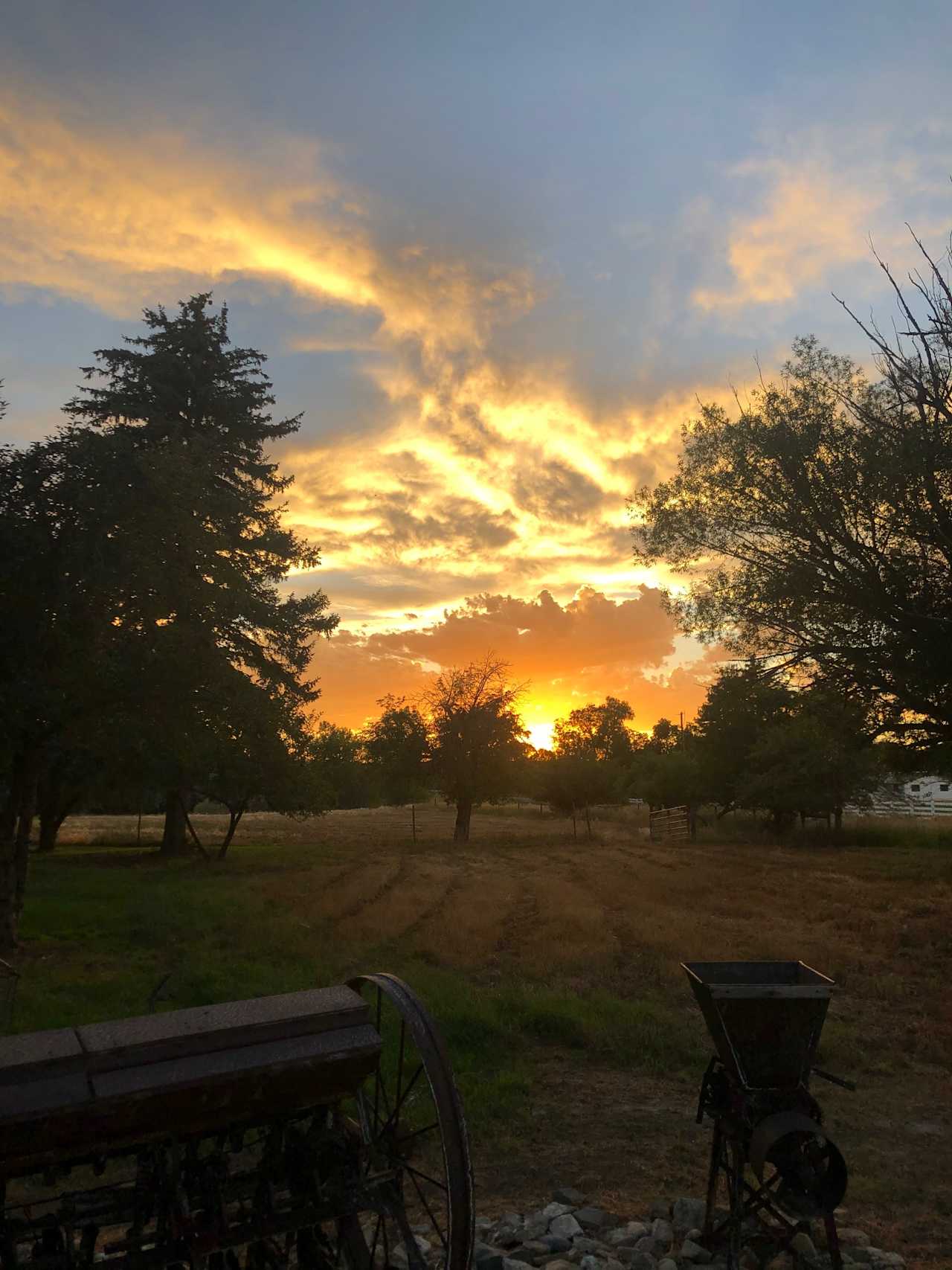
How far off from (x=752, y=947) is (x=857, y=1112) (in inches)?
289

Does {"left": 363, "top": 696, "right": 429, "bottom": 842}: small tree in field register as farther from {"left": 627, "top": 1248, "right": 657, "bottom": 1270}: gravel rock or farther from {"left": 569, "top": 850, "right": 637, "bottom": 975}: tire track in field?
{"left": 627, "top": 1248, "right": 657, "bottom": 1270}: gravel rock

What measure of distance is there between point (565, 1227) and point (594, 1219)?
0.28 metres

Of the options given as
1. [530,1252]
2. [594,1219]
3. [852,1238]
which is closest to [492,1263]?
[530,1252]

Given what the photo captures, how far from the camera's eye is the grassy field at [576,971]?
7.06 meters

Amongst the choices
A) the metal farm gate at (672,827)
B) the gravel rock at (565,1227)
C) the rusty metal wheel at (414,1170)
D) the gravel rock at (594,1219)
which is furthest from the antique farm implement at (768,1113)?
the metal farm gate at (672,827)

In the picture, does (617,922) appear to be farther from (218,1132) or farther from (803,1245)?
(218,1132)

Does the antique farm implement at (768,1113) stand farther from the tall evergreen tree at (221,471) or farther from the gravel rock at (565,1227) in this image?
the tall evergreen tree at (221,471)

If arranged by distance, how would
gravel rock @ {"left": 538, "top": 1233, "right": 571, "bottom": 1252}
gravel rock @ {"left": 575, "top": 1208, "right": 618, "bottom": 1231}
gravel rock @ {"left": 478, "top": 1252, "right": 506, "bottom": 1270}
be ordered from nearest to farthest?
gravel rock @ {"left": 478, "top": 1252, "right": 506, "bottom": 1270} → gravel rock @ {"left": 538, "top": 1233, "right": 571, "bottom": 1252} → gravel rock @ {"left": 575, "top": 1208, "right": 618, "bottom": 1231}

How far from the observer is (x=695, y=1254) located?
17.7ft

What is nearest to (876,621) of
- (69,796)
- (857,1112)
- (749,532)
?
(749,532)

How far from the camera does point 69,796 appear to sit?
35.9 metres

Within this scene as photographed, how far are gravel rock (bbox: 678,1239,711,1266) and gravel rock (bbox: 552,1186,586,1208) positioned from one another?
0.85m

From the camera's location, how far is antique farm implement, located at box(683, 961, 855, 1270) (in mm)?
5102

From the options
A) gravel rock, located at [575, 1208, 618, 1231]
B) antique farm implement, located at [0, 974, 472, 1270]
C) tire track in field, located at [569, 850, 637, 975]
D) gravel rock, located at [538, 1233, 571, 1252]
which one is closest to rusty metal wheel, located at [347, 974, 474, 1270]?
antique farm implement, located at [0, 974, 472, 1270]
